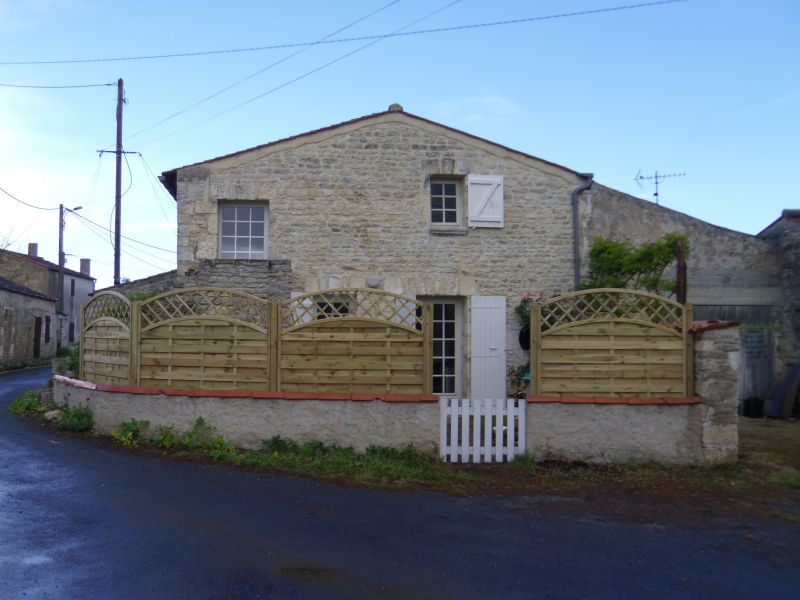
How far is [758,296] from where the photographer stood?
40.0 ft

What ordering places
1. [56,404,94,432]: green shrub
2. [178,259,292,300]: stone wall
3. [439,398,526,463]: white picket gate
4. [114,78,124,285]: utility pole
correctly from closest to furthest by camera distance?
[439,398,526,463]: white picket gate
[56,404,94,432]: green shrub
[178,259,292,300]: stone wall
[114,78,124,285]: utility pole

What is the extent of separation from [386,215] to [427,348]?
4350 millimetres

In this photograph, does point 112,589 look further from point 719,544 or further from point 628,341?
point 628,341

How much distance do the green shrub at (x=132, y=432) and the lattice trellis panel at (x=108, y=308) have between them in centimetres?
137

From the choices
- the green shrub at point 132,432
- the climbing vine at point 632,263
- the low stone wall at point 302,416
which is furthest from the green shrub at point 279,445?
the climbing vine at point 632,263

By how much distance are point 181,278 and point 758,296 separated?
34.6ft

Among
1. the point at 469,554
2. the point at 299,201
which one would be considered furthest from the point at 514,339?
the point at 469,554

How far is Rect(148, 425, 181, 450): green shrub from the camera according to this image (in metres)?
8.02

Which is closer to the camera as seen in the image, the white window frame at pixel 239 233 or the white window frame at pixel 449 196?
the white window frame at pixel 239 233

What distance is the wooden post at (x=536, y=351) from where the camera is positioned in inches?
308

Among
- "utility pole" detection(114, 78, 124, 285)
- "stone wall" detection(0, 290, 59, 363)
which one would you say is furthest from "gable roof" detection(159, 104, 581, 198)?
"stone wall" detection(0, 290, 59, 363)

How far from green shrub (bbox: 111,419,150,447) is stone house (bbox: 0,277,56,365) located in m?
18.6

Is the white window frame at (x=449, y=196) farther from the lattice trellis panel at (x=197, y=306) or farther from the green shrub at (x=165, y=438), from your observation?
the green shrub at (x=165, y=438)

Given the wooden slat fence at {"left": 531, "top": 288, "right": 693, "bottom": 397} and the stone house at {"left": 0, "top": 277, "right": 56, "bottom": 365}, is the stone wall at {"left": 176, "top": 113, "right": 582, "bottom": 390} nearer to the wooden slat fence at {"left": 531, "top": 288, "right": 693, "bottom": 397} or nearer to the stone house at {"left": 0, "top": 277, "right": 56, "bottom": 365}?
the wooden slat fence at {"left": 531, "top": 288, "right": 693, "bottom": 397}
